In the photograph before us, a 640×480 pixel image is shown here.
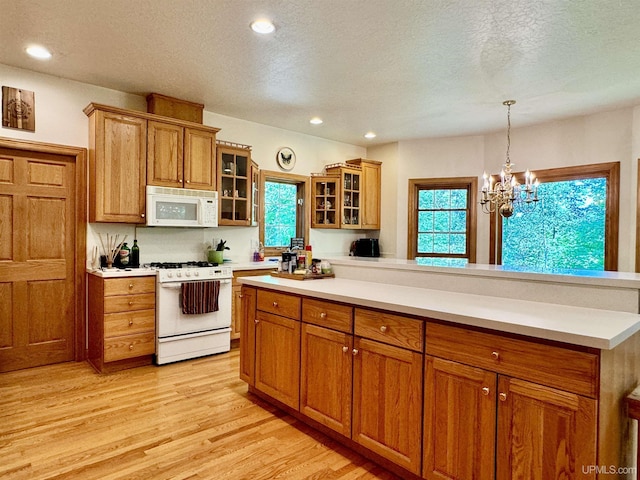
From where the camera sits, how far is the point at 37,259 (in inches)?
147

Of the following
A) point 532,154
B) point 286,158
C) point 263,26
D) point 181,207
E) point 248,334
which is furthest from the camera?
point 286,158

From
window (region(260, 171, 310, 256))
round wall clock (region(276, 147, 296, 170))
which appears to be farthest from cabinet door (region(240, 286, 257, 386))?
round wall clock (region(276, 147, 296, 170))

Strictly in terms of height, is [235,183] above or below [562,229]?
above

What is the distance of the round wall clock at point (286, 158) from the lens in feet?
17.9

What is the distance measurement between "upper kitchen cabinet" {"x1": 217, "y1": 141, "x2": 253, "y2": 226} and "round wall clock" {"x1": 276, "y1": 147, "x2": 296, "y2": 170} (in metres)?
0.73

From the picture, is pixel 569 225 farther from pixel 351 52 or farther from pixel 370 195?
pixel 351 52

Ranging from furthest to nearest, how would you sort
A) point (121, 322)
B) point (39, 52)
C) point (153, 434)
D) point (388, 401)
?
point (121, 322), point (39, 52), point (153, 434), point (388, 401)

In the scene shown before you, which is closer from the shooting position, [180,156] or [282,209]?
[180,156]

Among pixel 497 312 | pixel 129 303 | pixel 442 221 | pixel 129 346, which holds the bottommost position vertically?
pixel 129 346

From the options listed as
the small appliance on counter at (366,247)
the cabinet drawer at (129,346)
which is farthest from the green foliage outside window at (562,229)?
the cabinet drawer at (129,346)

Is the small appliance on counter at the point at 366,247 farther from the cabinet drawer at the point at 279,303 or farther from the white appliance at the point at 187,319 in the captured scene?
the cabinet drawer at the point at 279,303

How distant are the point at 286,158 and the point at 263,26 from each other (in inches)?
110

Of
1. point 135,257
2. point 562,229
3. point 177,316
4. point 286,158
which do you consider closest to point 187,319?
point 177,316

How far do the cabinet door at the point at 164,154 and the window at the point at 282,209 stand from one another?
53.3 inches
